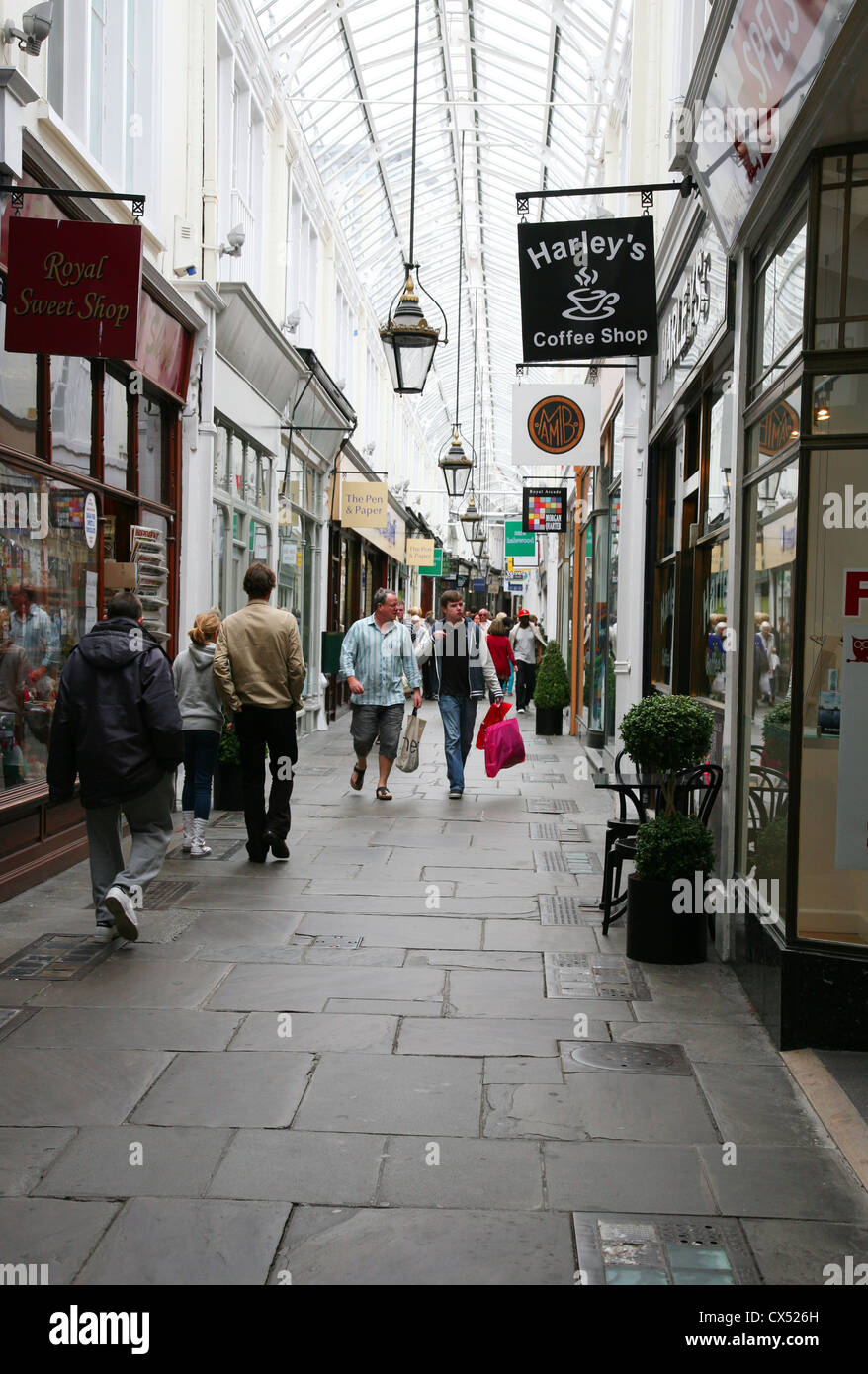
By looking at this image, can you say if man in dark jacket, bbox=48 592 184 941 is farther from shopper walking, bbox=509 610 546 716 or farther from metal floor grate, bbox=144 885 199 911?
shopper walking, bbox=509 610 546 716

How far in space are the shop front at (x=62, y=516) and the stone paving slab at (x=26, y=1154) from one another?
10.9 feet

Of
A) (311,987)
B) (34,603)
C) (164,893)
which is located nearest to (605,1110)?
(311,987)

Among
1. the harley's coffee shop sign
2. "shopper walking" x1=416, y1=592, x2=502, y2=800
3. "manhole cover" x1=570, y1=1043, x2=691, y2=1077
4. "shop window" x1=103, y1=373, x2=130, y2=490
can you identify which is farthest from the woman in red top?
"manhole cover" x1=570, y1=1043, x2=691, y2=1077

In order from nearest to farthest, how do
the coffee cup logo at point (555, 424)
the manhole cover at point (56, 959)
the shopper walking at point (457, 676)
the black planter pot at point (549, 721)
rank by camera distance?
1. the manhole cover at point (56, 959)
2. the shopper walking at point (457, 676)
3. the coffee cup logo at point (555, 424)
4. the black planter pot at point (549, 721)

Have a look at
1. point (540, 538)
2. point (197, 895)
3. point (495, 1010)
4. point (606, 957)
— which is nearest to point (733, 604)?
point (606, 957)

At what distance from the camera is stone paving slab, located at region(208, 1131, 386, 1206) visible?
3.55 m

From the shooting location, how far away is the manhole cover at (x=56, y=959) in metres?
5.73

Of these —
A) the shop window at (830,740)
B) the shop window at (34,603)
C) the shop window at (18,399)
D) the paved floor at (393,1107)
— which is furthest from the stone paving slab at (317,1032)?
the shop window at (18,399)

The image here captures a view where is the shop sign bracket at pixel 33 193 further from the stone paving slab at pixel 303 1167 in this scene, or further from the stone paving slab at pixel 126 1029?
the stone paving slab at pixel 303 1167

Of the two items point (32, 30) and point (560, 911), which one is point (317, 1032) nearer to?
point (560, 911)

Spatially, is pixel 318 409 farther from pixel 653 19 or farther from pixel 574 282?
pixel 574 282

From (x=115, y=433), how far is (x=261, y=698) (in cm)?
253

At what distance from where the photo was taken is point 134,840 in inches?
260
